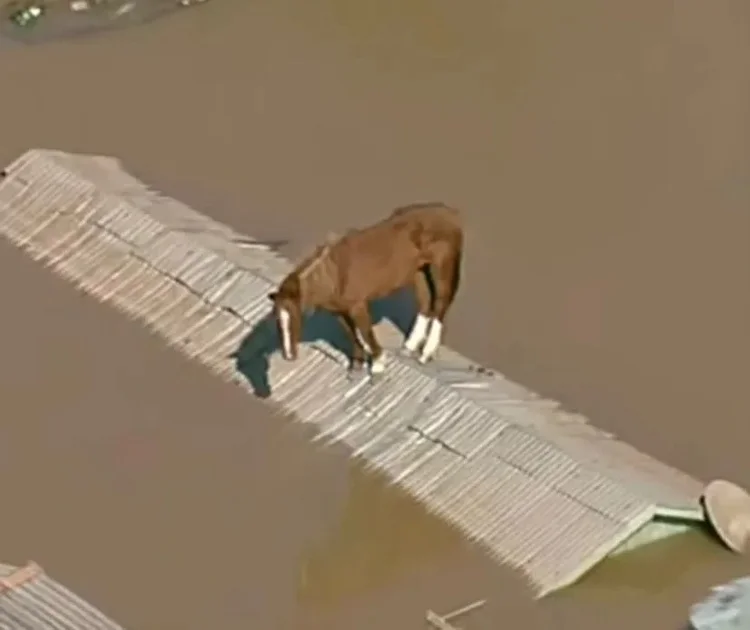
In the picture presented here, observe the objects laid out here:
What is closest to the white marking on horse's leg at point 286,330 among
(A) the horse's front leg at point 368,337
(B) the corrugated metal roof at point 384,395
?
(A) the horse's front leg at point 368,337

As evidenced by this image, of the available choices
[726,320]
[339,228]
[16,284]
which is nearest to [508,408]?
[726,320]

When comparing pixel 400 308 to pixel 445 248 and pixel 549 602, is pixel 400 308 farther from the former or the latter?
pixel 549 602

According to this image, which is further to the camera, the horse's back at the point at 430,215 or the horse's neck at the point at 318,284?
the horse's back at the point at 430,215

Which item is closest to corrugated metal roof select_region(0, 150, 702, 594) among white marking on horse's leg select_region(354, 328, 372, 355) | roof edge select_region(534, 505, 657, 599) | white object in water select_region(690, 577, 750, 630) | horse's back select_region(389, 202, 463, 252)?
roof edge select_region(534, 505, 657, 599)

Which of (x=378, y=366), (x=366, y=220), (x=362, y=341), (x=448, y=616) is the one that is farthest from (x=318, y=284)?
(x=366, y=220)

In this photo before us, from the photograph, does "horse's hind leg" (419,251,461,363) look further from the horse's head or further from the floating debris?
the floating debris

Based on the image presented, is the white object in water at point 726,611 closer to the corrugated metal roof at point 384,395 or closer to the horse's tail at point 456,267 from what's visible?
the corrugated metal roof at point 384,395

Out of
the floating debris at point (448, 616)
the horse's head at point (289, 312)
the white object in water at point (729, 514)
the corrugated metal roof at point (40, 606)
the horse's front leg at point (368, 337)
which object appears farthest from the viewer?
the horse's front leg at point (368, 337)
